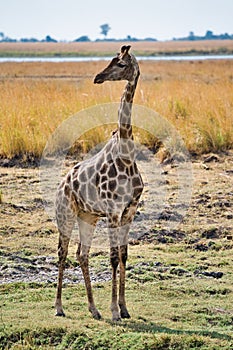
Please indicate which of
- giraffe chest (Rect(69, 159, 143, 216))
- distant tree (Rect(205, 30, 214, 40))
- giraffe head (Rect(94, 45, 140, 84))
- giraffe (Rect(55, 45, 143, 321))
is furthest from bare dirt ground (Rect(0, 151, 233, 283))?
distant tree (Rect(205, 30, 214, 40))

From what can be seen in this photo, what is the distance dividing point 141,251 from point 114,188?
7.93 feet

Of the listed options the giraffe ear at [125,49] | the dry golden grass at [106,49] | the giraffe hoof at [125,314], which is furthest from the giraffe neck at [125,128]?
the dry golden grass at [106,49]

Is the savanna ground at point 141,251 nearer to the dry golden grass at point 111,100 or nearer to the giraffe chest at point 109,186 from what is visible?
the dry golden grass at point 111,100

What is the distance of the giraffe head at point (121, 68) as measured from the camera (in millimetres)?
5598

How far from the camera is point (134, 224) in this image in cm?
918

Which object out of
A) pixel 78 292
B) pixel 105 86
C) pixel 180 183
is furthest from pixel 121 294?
pixel 105 86

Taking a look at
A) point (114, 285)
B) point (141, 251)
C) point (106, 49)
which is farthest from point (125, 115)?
point (106, 49)

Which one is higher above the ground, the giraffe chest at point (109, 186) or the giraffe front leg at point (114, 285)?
the giraffe chest at point (109, 186)

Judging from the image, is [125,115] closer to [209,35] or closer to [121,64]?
[121,64]

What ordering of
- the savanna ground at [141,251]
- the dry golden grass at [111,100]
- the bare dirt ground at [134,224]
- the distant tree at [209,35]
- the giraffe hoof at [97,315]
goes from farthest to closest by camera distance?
the distant tree at [209,35] < the dry golden grass at [111,100] < the bare dirt ground at [134,224] < the giraffe hoof at [97,315] < the savanna ground at [141,251]

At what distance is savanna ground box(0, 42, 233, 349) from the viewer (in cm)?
552

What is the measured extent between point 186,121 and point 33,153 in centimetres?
288

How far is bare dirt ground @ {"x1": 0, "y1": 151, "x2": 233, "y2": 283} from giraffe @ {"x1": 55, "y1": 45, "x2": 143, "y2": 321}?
1.15 meters

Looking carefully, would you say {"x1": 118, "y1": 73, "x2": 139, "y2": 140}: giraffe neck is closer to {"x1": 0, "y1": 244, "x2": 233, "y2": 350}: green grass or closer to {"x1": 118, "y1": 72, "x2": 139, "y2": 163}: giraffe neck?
{"x1": 118, "y1": 72, "x2": 139, "y2": 163}: giraffe neck
